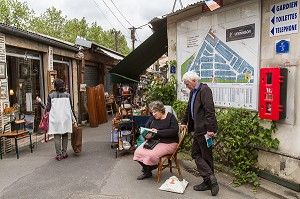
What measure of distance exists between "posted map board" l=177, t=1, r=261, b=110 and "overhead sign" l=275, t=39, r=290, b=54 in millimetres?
Answer: 375

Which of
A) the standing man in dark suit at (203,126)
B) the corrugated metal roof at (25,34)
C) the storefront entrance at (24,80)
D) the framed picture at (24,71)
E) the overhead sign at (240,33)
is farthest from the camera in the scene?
the framed picture at (24,71)

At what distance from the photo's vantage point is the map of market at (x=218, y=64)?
461cm

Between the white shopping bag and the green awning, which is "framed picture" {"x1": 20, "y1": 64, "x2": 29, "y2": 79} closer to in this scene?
the green awning

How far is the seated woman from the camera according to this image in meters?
4.26

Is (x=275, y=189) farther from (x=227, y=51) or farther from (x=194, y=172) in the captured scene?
(x=227, y=51)

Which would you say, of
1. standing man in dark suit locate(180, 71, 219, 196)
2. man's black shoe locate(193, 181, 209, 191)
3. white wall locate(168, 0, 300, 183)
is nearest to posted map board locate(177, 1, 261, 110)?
white wall locate(168, 0, 300, 183)

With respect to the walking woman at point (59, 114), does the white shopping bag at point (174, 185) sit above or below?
below

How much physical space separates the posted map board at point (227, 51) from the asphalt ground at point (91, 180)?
146 cm

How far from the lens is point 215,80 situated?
522 cm

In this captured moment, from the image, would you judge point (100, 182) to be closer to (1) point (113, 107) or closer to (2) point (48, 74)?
(2) point (48, 74)

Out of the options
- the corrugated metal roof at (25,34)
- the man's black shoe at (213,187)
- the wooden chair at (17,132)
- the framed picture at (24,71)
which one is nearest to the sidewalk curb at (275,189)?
the man's black shoe at (213,187)

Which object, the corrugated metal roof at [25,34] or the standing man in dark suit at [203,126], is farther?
the corrugated metal roof at [25,34]

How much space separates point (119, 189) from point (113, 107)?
32.5 feet

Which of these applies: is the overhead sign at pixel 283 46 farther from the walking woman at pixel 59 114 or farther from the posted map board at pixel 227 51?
the walking woman at pixel 59 114
